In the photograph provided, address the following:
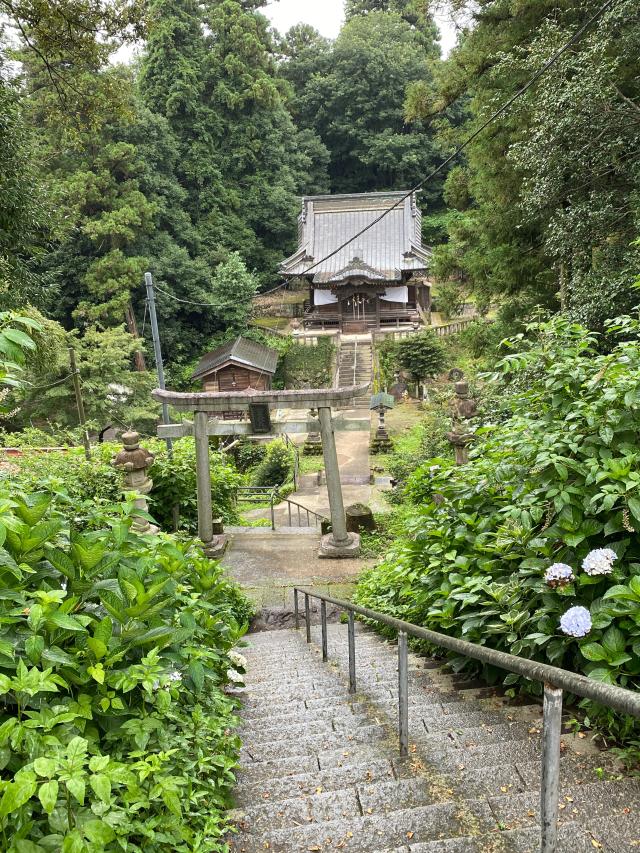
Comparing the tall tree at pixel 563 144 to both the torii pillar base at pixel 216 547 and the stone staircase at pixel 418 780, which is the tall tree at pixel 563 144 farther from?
the stone staircase at pixel 418 780

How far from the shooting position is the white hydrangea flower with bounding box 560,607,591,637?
1979 millimetres

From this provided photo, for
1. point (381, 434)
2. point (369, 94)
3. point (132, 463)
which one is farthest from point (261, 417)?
point (369, 94)

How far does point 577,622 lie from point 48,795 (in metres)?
1.62

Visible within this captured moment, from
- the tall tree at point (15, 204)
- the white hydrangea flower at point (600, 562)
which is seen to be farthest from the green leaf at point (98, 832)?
the tall tree at point (15, 204)

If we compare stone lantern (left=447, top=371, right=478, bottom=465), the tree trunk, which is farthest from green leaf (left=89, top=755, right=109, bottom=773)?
the tree trunk

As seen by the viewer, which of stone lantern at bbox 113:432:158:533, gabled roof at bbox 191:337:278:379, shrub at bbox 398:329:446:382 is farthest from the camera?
gabled roof at bbox 191:337:278:379

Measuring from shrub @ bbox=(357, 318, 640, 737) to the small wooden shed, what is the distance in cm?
1959

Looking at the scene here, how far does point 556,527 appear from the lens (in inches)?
109

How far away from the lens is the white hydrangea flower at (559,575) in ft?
8.09

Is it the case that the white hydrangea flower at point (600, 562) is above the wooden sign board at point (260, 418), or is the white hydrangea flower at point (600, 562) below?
below

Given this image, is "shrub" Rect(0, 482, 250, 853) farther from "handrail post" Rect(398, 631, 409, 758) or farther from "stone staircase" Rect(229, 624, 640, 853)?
"handrail post" Rect(398, 631, 409, 758)

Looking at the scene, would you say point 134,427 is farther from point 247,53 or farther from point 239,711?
point 247,53

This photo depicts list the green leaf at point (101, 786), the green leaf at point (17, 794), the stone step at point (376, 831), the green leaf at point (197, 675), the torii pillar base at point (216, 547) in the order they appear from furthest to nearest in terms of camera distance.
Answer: the torii pillar base at point (216, 547), the green leaf at point (197, 675), the stone step at point (376, 831), the green leaf at point (101, 786), the green leaf at point (17, 794)

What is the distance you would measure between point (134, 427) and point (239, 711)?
16.0m
